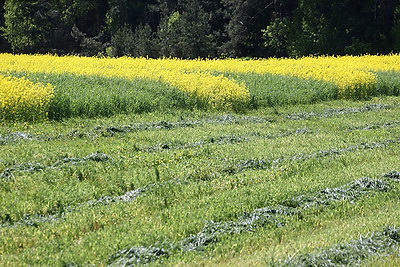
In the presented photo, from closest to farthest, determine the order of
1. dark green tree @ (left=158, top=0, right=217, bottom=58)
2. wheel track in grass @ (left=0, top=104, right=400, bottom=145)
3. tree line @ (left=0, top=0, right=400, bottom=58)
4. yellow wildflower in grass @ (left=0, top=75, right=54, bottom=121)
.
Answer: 1. wheel track in grass @ (left=0, top=104, right=400, bottom=145)
2. yellow wildflower in grass @ (left=0, top=75, right=54, bottom=121)
3. tree line @ (left=0, top=0, right=400, bottom=58)
4. dark green tree @ (left=158, top=0, right=217, bottom=58)

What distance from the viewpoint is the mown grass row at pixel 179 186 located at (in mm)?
7180

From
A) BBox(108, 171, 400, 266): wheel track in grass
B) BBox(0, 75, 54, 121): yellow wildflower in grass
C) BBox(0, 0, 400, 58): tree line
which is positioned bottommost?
BBox(108, 171, 400, 266): wheel track in grass

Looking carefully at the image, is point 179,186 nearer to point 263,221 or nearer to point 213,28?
point 263,221

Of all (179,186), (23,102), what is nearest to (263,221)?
(179,186)

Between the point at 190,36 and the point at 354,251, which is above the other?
the point at 190,36

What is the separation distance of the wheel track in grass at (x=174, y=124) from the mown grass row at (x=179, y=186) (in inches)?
2.7

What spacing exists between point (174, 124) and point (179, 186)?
5.84 meters

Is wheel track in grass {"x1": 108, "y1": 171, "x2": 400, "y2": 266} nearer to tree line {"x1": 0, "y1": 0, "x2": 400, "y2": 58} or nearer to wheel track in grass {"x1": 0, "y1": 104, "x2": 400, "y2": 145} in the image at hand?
wheel track in grass {"x1": 0, "y1": 104, "x2": 400, "y2": 145}

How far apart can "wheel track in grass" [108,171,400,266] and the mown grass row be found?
0.24 ft

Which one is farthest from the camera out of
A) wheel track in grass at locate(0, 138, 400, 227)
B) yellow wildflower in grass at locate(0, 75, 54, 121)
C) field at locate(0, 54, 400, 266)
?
yellow wildflower in grass at locate(0, 75, 54, 121)

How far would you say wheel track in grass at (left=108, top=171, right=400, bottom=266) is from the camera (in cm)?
677

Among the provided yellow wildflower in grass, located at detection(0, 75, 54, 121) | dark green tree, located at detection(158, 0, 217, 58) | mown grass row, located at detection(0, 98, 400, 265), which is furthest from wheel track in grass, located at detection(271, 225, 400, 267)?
dark green tree, located at detection(158, 0, 217, 58)

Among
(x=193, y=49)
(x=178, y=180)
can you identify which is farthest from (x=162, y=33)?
(x=178, y=180)

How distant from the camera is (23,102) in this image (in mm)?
15008
